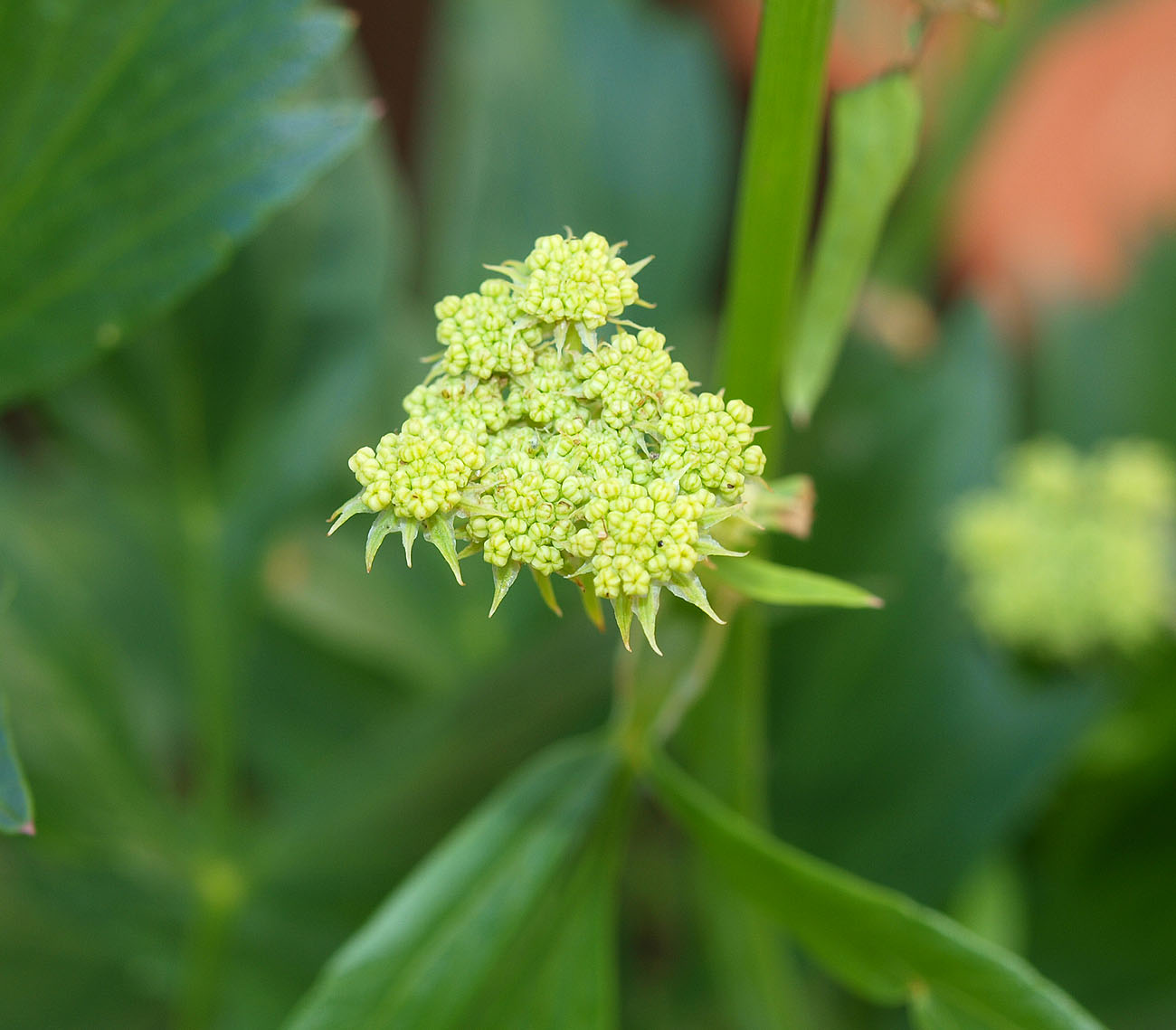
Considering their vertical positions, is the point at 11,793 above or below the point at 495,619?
below

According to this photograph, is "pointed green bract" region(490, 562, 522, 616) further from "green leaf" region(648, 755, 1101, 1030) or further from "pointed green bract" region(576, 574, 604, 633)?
"green leaf" region(648, 755, 1101, 1030)

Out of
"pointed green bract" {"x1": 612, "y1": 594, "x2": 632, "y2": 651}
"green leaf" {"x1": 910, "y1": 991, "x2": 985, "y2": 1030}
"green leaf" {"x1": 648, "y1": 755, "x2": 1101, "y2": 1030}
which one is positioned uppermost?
"pointed green bract" {"x1": 612, "y1": 594, "x2": 632, "y2": 651}

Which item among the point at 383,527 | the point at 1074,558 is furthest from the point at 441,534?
the point at 1074,558

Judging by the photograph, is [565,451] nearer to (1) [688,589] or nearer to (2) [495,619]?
(1) [688,589]

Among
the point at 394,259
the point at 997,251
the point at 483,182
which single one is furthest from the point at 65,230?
the point at 997,251

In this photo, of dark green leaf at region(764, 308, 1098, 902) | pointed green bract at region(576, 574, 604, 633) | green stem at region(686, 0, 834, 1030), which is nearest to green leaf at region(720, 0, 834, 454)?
green stem at region(686, 0, 834, 1030)

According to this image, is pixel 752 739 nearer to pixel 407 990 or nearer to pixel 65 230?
pixel 407 990
